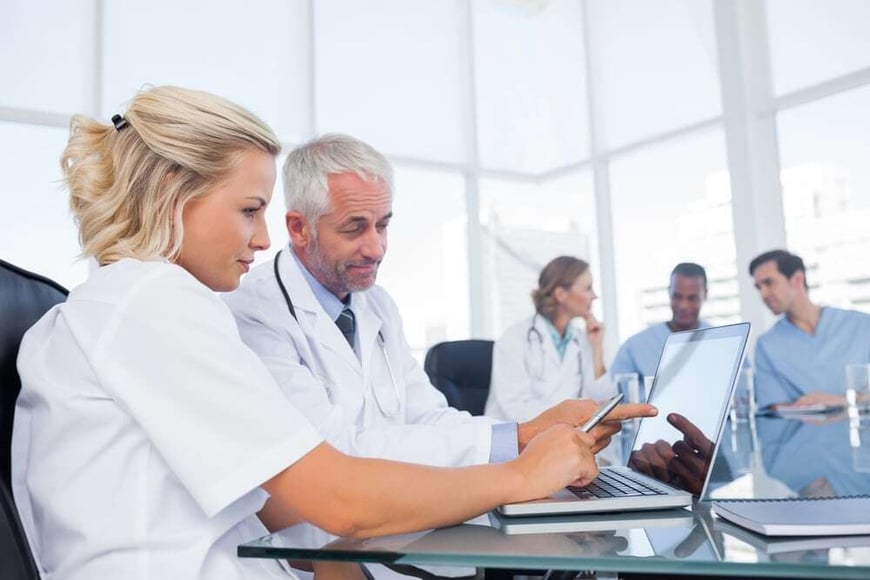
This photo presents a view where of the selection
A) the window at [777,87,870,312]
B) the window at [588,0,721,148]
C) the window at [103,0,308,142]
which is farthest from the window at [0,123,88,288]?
the window at [777,87,870,312]

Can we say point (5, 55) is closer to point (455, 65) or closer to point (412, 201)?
point (412, 201)

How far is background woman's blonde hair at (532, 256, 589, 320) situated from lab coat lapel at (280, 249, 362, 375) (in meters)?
1.97

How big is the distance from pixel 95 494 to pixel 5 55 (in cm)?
398

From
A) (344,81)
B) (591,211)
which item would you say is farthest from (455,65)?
(591,211)

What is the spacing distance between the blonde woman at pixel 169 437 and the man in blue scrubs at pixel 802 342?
9.39 feet

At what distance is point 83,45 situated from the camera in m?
4.23

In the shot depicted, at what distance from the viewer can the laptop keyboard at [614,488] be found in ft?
3.01

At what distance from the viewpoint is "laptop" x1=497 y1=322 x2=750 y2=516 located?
2.84 ft

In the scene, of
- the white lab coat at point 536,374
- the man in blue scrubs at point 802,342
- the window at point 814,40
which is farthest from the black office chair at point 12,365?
the window at point 814,40

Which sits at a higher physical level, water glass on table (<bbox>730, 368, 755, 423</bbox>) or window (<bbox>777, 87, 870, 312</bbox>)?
window (<bbox>777, 87, 870, 312</bbox>)

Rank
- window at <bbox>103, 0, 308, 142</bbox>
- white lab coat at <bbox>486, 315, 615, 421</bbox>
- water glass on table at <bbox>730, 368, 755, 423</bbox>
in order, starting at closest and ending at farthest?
water glass on table at <bbox>730, 368, 755, 423</bbox>
white lab coat at <bbox>486, 315, 615, 421</bbox>
window at <bbox>103, 0, 308, 142</bbox>

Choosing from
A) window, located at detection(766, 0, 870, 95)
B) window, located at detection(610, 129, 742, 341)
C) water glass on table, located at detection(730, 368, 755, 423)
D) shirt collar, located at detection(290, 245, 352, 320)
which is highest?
window, located at detection(766, 0, 870, 95)

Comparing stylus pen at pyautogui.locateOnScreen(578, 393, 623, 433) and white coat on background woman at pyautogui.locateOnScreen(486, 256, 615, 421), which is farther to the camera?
white coat on background woman at pyautogui.locateOnScreen(486, 256, 615, 421)

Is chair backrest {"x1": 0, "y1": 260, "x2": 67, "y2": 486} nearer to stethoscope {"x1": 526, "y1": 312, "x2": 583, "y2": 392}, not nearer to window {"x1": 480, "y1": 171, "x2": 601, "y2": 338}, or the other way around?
stethoscope {"x1": 526, "y1": 312, "x2": 583, "y2": 392}
